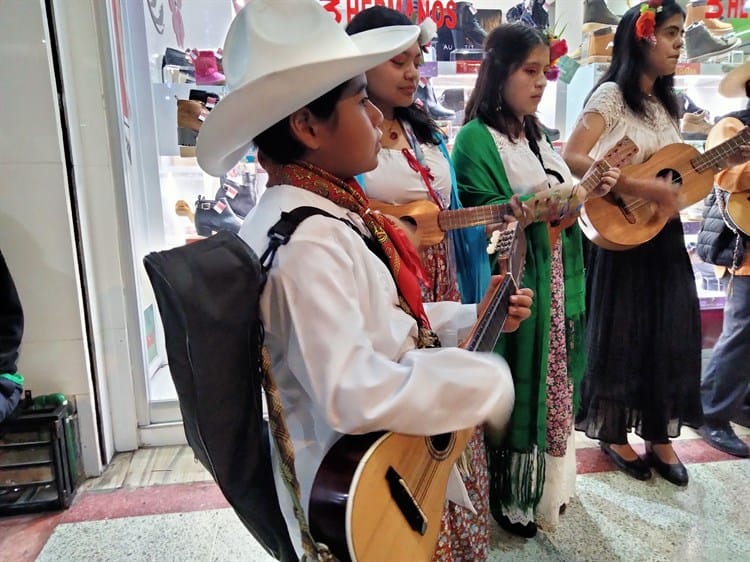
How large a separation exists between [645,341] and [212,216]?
1826 mm

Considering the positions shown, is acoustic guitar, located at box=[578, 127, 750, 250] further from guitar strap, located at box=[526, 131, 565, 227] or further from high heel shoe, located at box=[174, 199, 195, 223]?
high heel shoe, located at box=[174, 199, 195, 223]

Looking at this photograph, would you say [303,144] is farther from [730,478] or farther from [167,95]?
[730,478]

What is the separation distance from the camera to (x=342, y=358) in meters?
0.62

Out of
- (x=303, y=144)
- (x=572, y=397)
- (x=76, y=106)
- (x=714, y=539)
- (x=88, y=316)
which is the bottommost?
(x=714, y=539)

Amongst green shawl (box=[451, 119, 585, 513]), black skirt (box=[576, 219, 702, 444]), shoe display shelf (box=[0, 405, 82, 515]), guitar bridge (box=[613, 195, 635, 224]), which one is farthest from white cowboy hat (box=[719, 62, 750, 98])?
shoe display shelf (box=[0, 405, 82, 515])

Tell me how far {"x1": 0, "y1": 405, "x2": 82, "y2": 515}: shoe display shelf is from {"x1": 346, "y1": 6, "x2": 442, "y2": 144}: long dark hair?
1499 millimetres

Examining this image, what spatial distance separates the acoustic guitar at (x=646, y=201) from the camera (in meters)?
1.63

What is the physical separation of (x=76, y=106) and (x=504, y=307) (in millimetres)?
1692

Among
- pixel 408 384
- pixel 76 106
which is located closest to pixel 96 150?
pixel 76 106

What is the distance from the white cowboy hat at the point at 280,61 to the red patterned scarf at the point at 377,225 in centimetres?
9

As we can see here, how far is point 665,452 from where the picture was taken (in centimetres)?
188

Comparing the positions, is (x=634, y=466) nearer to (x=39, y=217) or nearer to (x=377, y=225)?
(x=377, y=225)

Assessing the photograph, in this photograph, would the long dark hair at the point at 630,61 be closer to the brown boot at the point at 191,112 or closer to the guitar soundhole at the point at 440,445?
the guitar soundhole at the point at 440,445

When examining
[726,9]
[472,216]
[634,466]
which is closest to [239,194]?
[472,216]
